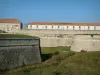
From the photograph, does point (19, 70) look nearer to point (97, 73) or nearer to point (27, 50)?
point (27, 50)

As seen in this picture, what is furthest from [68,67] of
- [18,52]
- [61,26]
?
[61,26]

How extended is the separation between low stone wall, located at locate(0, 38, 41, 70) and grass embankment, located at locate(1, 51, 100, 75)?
3.58 feet

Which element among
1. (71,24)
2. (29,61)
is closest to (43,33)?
(71,24)

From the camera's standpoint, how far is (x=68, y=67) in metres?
21.5

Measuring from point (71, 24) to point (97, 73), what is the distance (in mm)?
46480

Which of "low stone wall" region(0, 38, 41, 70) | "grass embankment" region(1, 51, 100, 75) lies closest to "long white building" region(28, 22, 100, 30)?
"grass embankment" region(1, 51, 100, 75)

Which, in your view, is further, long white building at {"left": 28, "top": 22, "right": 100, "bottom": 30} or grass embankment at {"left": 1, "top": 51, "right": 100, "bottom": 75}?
long white building at {"left": 28, "top": 22, "right": 100, "bottom": 30}

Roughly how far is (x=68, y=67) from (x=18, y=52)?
A: 470 cm

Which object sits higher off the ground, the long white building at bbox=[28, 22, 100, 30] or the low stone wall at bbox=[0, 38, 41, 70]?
the long white building at bbox=[28, 22, 100, 30]

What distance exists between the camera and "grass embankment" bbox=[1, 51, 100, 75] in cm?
1967

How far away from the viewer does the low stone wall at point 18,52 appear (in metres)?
21.3

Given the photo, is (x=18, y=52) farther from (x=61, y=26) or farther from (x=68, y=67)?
(x=61, y=26)

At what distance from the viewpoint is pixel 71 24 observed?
65.5m

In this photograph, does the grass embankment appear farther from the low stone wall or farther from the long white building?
the long white building
